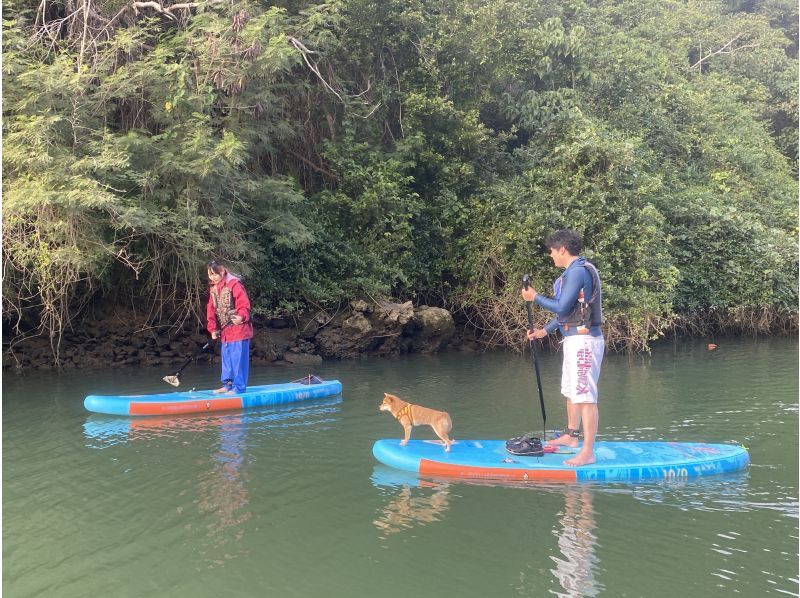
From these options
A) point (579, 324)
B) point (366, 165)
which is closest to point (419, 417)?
point (579, 324)

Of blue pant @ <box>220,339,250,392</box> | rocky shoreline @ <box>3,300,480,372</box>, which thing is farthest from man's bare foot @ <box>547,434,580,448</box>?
rocky shoreline @ <box>3,300,480,372</box>

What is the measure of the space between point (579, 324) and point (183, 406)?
490cm

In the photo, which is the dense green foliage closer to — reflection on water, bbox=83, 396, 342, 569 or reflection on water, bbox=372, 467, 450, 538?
reflection on water, bbox=83, 396, 342, 569

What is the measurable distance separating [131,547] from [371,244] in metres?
9.94

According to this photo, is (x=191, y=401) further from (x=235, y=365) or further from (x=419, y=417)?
(x=419, y=417)

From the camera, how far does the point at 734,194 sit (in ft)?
56.6

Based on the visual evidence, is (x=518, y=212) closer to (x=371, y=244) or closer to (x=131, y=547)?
(x=371, y=244)

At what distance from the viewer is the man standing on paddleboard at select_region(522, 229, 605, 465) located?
5.69m

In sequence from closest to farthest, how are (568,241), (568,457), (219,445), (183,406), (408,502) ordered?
(408,502) < (568,241) < (568,457) < (219,445) < (183,406)

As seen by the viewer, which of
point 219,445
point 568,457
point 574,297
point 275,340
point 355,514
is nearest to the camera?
point 355,514

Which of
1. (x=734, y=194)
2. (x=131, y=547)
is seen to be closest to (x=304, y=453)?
(x=131, y=547)

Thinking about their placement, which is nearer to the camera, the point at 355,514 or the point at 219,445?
the point at 355,514

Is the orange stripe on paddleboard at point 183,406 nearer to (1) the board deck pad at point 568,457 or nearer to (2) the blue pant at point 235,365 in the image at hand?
(2) the blue pant at point 235,365

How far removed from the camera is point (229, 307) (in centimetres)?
888
